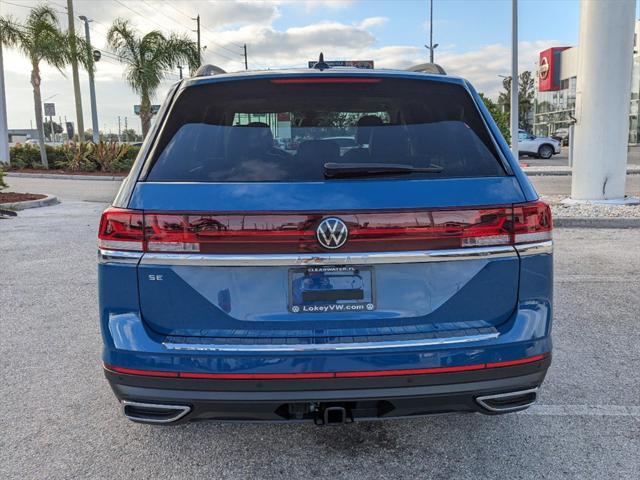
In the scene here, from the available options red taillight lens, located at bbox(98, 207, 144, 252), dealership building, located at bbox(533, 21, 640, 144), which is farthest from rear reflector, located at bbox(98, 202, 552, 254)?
dealership building, located at bbox(533, 21, 640, 144)

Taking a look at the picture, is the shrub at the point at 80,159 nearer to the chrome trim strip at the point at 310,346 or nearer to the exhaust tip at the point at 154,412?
the exhaust tip at the point at 154,412

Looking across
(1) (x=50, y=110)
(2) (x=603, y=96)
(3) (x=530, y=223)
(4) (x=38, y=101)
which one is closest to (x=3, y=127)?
(4) (x=38, y=101)

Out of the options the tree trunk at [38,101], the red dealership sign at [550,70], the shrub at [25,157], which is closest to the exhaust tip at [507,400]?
the red dealership sign at [550,70]

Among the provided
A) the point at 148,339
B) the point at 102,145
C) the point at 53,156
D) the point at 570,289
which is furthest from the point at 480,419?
the point at 53,156

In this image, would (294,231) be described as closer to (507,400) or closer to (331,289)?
(331,289)

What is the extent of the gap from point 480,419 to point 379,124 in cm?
171

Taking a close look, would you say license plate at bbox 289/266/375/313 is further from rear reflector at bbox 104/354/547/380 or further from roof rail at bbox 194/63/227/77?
roof rail at bbox 194/63/227/77

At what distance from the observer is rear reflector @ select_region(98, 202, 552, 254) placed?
238cm

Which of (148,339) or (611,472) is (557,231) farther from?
(148,339)

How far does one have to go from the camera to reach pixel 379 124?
9.26 feet

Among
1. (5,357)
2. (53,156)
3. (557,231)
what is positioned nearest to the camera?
(5,357)

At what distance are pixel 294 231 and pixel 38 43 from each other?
28.3 meters

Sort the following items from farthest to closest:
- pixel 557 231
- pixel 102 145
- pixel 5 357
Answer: pixel 102 145 < pixel 557 231 < pixel 5 357

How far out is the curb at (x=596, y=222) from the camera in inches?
386
